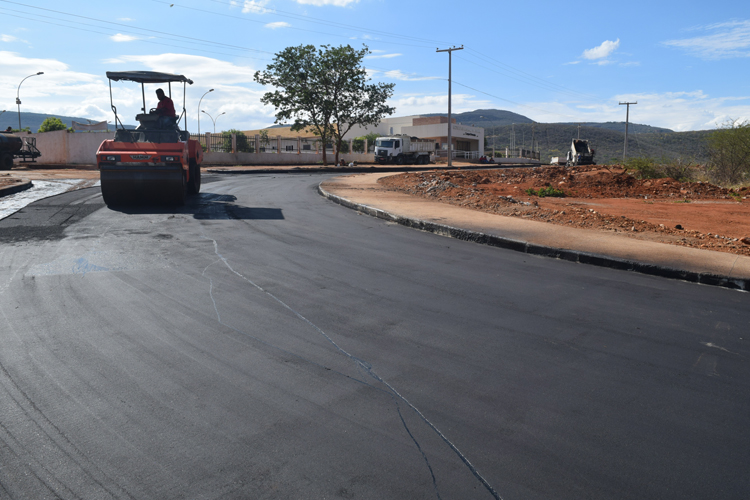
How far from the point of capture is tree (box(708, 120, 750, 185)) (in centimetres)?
2516

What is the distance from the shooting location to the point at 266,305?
17.4 ft

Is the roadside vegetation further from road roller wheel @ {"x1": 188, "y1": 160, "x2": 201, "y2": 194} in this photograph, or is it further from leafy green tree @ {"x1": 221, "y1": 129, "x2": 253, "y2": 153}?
leafy green tree @ {"x1": 221, "y1": 129, "x2": 253, "y2": 153}

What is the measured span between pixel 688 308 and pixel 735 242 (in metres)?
4.68

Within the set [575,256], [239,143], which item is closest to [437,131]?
[239,143]

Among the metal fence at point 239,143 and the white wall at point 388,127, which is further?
the white wall at point 388,127

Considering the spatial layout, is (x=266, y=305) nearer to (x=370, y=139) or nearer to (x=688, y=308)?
(x=688, y=308)

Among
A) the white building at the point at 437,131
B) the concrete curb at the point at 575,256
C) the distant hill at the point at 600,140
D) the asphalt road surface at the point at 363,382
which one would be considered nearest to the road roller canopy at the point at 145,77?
the concrete curb at the point at 575,256

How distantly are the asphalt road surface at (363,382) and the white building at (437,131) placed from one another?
62737 millimetres

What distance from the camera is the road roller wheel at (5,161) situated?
29.0 m

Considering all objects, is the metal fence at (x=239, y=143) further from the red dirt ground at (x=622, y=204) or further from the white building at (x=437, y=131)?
the red dirt ground at (x=622, y=204)

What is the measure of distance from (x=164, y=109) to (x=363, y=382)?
12198 millimetres

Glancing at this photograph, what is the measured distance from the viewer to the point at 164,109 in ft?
45.1

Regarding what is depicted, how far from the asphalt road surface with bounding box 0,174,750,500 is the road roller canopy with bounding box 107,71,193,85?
24.6 feet

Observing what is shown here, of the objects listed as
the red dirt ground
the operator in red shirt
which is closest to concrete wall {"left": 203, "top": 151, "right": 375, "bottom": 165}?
the red dirt ground
